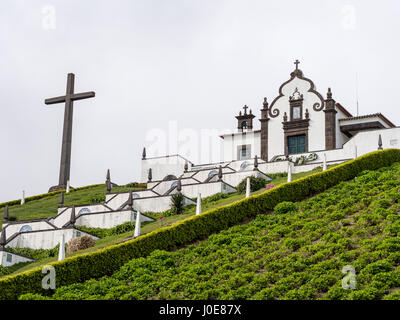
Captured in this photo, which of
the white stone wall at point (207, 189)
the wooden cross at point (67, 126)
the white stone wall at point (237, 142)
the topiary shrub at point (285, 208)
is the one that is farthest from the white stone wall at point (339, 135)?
the topiary shrub at point (285, 208)

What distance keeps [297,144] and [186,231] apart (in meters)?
24.7

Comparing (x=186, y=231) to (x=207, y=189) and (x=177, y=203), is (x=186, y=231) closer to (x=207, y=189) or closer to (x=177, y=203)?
(x=177, y=203)

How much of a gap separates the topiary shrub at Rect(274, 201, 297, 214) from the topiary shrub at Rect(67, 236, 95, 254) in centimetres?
860

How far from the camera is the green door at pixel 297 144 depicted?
173 feet

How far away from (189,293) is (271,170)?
2441 centimetres

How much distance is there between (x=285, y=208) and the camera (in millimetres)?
31609

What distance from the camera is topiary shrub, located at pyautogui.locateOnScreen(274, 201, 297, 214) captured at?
31469 mm

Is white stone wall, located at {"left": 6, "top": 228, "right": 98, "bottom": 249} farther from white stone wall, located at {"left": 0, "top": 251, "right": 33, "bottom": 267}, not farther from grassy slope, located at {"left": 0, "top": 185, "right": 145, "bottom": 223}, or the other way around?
grassy slope, located at {"left": 0, "top": 185, "right": 145, "bottom": 223}

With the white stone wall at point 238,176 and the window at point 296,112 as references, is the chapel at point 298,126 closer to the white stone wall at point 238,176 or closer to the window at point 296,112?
the window at point 296,112

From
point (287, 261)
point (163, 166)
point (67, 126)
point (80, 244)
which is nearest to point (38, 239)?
point (80, 244)

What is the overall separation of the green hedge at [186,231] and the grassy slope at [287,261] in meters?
0.56

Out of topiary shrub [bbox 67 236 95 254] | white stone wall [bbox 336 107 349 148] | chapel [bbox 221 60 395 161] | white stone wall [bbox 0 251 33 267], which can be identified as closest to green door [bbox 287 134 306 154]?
chapel [bbox 221 60 395 161]
